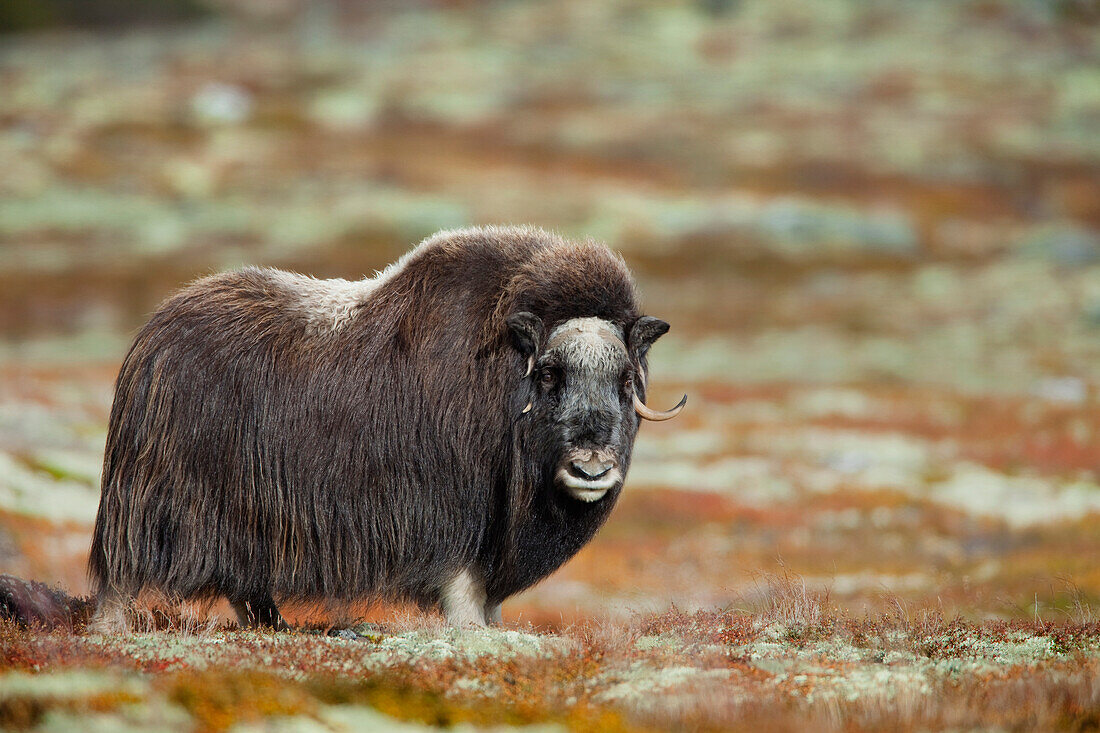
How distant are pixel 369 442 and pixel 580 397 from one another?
118cm

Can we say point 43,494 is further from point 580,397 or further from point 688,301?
point 688,301

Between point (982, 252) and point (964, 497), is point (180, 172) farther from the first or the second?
point (964, 497)

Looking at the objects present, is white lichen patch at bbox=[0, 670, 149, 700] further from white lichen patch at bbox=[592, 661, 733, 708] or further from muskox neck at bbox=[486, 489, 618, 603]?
muskox neck at bbox=[486, 489, 618, 603]

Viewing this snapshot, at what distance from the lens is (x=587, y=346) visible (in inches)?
236

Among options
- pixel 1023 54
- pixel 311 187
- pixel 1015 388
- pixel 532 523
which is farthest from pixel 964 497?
pixel 1023 54

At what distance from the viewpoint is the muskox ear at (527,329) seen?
597 cm

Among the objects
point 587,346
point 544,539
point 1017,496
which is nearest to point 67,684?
point 544,539

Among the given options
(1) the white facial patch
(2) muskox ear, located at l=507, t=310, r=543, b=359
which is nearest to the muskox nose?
(1) the white facial patch

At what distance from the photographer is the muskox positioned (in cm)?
593

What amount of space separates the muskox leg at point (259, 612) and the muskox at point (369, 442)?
1cm

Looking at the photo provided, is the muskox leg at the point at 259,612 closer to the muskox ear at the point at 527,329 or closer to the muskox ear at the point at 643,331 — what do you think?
the muskox ear at the point at 527,329

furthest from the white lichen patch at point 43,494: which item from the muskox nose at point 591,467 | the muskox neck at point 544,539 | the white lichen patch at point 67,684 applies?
the white lichen patch at point 67,684

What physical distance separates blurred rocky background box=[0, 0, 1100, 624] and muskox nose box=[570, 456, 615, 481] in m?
2.39

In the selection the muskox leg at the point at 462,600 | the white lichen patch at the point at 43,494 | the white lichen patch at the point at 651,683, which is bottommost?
the white lichen patch at the point at 43,494
